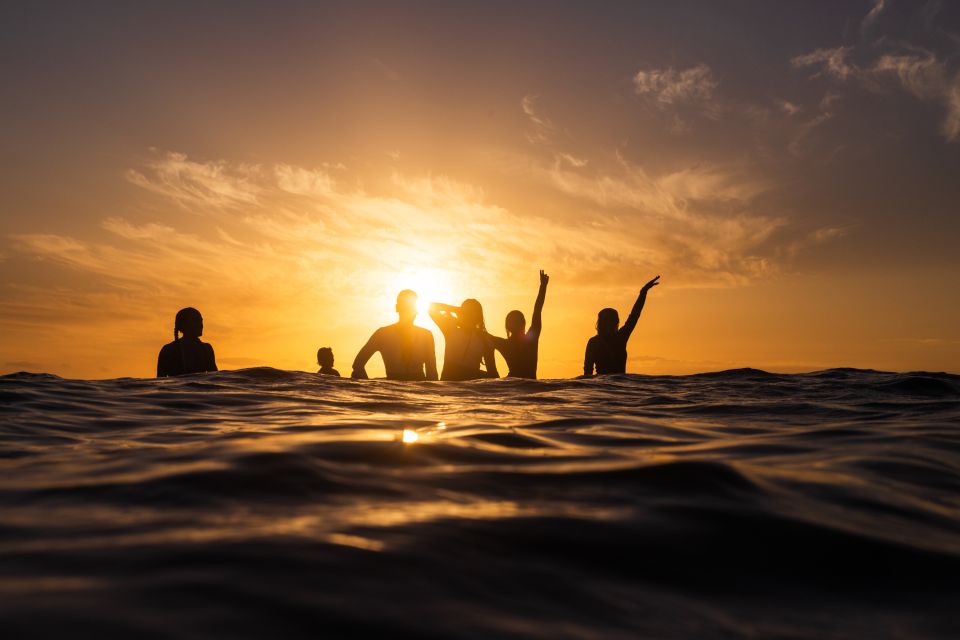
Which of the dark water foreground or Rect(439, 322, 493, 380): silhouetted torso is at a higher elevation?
Rect(439, 322, 493, 380): silhouetted torso

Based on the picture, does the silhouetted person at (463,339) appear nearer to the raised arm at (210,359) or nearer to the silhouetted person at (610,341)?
the silhouetted person at (610,341)

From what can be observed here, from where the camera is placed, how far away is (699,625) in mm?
1454

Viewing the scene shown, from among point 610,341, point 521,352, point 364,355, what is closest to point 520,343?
point 521,352

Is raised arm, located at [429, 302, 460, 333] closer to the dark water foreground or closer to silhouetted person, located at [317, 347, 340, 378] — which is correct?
the dark water foreground

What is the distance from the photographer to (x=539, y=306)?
9930 millimetres

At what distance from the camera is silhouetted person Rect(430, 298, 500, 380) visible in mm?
10086

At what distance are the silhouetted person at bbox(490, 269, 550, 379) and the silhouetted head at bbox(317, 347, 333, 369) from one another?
8.59 meters

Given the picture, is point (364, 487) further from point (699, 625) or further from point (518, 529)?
point (699, 625)

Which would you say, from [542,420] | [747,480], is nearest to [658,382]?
[542,420]

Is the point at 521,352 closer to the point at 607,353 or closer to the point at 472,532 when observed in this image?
the point at 607,353

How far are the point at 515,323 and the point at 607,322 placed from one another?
1.67 meters

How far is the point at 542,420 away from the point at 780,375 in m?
9.03

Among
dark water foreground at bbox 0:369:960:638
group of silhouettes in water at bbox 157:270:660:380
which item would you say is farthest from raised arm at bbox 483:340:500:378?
dark water foreground at bbox 0:369:960:638

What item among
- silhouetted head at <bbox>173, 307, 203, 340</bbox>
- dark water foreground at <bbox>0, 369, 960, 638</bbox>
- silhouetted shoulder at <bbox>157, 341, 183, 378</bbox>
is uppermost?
silhouetted head at <bbox>173, 307, 203, 340</bbox>
